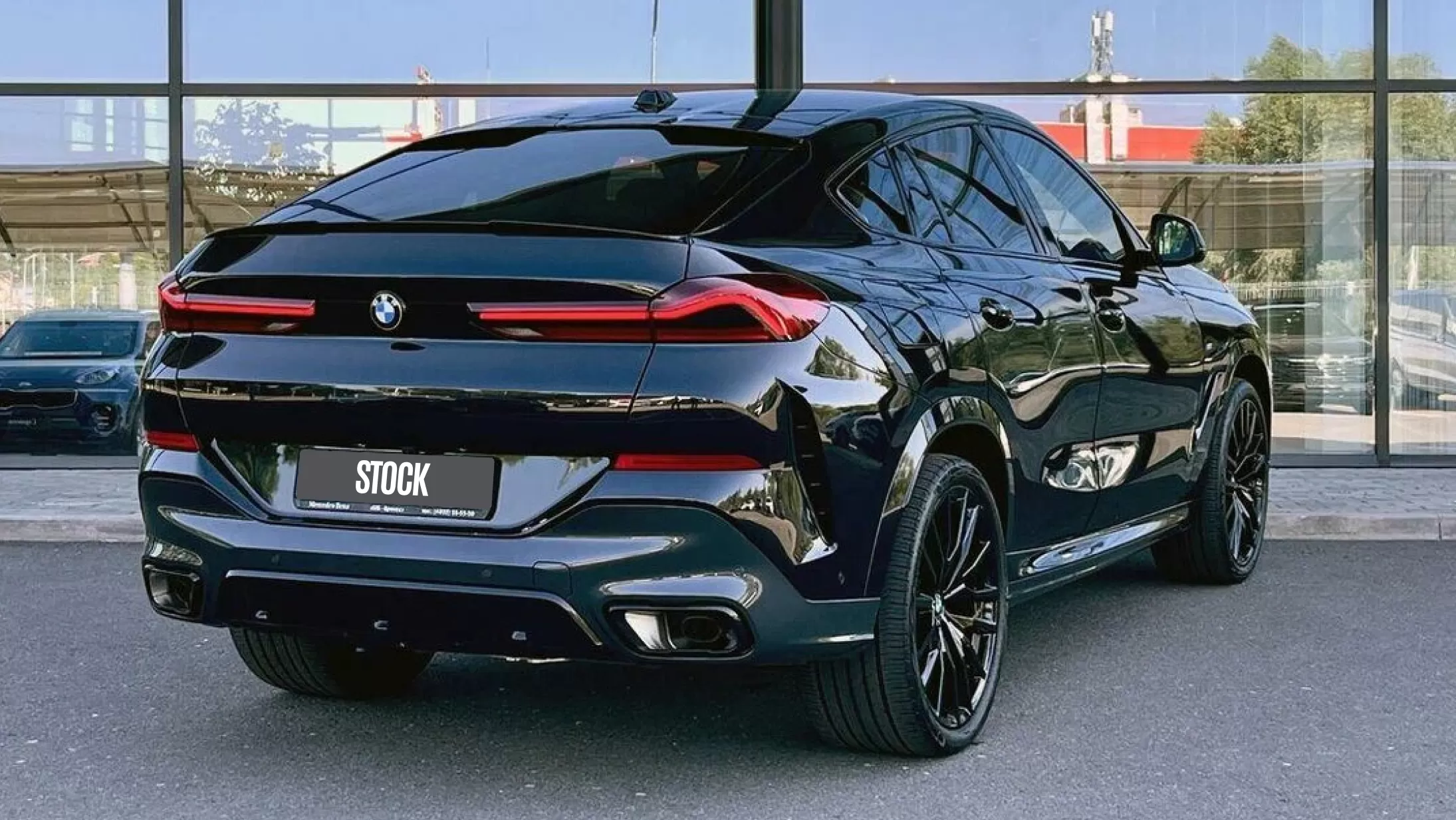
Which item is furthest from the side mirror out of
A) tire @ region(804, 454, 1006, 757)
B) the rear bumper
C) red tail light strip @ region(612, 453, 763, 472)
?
red tail light strip @ region(612, 453, 763, 472)

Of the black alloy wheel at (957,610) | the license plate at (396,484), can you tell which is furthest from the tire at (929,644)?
the license plate at (396,484)

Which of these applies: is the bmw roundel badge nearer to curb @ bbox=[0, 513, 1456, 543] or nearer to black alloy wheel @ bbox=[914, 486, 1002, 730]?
black alloy wheel @ bbox=[914, 486, 1002, 730]

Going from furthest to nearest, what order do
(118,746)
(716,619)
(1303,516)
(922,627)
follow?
1. (1303,516)
2. (118,746)
3. (922,627)
4. (716,619)

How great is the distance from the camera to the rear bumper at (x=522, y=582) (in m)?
3.30

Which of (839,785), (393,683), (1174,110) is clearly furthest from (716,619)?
(1174,110)

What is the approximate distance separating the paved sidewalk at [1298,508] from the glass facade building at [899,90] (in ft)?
4.21

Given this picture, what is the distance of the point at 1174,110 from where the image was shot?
11727 mm

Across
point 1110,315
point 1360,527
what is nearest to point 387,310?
point 1110,315

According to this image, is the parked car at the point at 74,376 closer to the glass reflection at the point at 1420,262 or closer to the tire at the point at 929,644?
the glass reflection at the point at 1420,262

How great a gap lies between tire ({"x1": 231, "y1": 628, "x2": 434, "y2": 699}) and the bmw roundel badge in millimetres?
1145

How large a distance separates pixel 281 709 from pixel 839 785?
1628mm

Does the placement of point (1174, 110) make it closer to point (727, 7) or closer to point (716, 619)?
point (727, 7)

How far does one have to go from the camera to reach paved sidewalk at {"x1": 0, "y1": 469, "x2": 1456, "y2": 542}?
27.0 feet

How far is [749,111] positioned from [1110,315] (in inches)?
54.8
